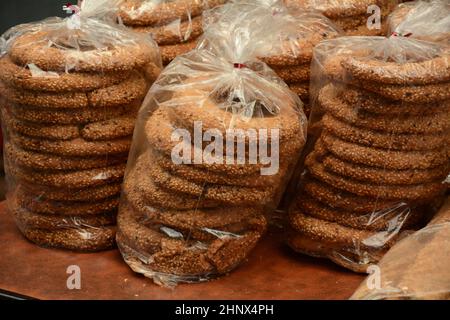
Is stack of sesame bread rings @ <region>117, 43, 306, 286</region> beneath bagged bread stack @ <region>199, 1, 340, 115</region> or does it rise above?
beneath

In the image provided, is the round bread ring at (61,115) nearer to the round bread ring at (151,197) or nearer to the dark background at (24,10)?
the round bread ring at (151,197)

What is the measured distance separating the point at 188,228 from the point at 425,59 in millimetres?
791

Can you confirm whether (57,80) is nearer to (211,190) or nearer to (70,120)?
(70,120)

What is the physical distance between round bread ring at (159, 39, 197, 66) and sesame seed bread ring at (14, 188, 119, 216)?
22.1 inches

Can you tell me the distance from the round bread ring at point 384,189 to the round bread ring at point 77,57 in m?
0.63

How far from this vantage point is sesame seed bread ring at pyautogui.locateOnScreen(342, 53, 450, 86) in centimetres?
184

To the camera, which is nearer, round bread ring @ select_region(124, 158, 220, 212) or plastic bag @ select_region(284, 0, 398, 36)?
round bread ring @ select_region(124, 158, 220, 212)

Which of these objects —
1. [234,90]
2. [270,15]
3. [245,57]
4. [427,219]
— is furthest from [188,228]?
[270,15]

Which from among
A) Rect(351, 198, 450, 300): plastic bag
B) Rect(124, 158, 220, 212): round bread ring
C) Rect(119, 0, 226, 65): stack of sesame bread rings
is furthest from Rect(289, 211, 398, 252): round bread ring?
Rect(119, 0, 226, 65): stack of sesame bread rings

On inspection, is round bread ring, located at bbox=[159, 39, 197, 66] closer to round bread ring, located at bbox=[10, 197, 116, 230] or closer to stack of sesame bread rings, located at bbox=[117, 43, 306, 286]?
stack of sesame bread rings, located at bbox=[117, 43, 306, 286]

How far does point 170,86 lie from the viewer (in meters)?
2.03

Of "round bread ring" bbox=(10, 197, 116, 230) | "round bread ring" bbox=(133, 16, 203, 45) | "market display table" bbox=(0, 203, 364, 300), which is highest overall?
"round bread ring" bbox=(133, 16, 203, 45)

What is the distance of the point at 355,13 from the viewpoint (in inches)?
96.3

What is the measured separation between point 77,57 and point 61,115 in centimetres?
17
